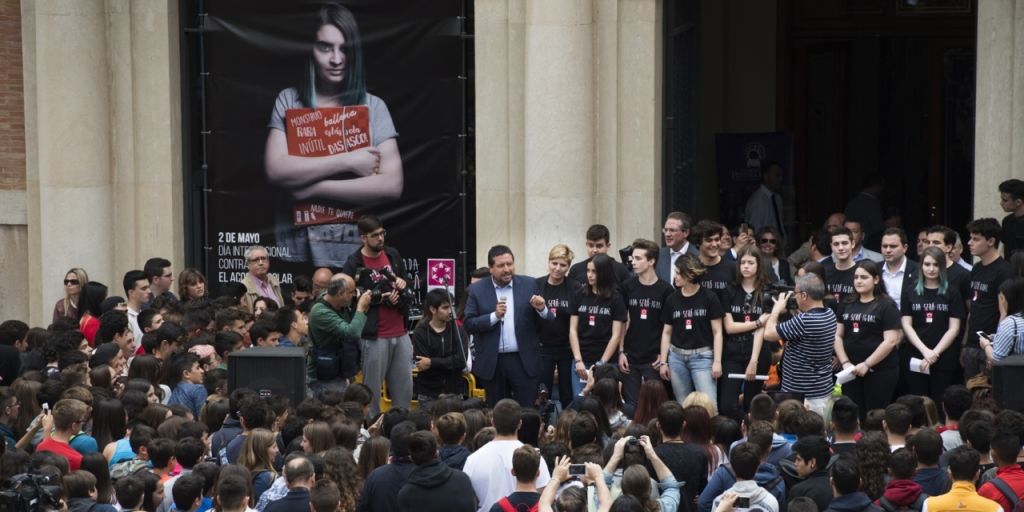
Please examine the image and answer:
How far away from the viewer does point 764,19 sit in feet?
76.6

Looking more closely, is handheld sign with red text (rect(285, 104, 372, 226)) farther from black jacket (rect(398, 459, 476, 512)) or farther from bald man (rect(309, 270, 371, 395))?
black jacket (rect(398, 459, 476, 512))

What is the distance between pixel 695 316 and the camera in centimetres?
1470

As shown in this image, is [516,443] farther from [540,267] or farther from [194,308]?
[540,267]

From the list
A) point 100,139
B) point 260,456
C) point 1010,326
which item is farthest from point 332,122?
point 260,456

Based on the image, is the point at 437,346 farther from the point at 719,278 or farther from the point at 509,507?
the point at 509,507

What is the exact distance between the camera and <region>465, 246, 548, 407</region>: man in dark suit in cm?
1536

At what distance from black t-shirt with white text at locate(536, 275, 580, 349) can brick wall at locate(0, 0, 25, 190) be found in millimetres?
6800

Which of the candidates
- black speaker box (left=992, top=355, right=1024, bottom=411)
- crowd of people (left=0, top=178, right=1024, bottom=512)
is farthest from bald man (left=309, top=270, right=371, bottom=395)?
black speaker box (left=992, top=355, right=1024, bottom=411)

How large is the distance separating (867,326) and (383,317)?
162 inches

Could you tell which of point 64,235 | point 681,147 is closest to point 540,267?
point 681,147

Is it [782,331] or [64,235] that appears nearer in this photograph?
[782,331]

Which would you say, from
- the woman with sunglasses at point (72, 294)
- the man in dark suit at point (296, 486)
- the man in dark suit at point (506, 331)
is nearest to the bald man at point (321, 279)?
the man in dark suit at point (506, 331)

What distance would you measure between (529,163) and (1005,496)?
8575 mm

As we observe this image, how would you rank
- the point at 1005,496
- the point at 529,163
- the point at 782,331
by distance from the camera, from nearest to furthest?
the point at 1005,496
the point at 782,331
the point at 529,163
